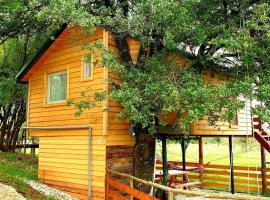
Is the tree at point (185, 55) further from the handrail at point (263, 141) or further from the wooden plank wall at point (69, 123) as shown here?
the handrail at point (263, 141)

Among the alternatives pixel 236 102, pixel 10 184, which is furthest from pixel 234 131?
pixel 10 184

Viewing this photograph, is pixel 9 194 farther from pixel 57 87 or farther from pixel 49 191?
pixel 57 87

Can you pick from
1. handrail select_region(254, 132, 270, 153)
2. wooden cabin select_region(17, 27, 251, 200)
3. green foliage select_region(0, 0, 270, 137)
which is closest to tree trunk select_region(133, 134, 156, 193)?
wooden cabin select_region(17, 27, 251, 200)

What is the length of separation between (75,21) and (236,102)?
4269 millimetres

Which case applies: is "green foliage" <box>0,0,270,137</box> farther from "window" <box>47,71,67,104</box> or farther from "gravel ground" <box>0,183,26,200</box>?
"window" <box>47,71,67,104</box>

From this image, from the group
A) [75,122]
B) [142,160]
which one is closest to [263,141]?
[142,160]

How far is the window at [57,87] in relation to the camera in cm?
1218

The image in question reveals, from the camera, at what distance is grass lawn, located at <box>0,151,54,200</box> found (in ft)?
34.2

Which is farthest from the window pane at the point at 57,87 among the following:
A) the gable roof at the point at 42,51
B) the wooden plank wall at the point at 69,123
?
the gable roof at the point at 42,51

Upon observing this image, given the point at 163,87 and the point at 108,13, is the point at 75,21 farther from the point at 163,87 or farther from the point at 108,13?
the point at 163,87

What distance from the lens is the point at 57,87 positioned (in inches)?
492

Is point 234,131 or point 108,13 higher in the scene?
point 108,13

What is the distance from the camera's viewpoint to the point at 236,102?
770cm

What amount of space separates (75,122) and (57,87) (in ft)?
5.93
